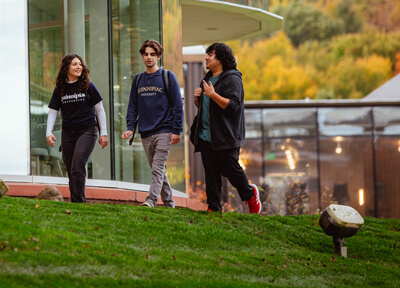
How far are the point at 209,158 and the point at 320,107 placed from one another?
72.3 feet

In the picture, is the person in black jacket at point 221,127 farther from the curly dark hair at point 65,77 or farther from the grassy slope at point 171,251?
the curly dark hair at point 65,77

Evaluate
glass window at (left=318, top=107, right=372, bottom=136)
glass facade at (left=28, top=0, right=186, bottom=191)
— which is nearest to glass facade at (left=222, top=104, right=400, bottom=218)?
glass window at (left=318, top=107, right=372, bottom=136)

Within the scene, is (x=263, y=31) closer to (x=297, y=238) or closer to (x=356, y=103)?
(x=356, y=103)

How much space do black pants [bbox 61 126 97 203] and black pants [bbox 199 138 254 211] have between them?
1.39m

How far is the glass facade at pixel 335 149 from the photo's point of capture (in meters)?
31.5

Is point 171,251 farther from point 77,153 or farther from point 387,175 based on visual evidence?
point 387,175

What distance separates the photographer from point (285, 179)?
30.4 m

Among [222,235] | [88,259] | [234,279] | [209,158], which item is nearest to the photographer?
[88,259]

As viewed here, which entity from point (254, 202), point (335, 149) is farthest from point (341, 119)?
point (254, 202)

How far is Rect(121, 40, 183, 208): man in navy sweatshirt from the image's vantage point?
1045 cm

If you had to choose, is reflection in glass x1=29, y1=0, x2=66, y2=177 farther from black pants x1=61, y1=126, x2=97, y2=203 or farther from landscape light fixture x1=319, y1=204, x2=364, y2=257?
landscape light fixture x1=319, y1=204, x2=364, y2=257

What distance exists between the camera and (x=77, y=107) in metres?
10.4

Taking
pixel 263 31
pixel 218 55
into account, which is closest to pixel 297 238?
pixel 218 55

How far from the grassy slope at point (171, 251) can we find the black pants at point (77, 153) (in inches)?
19.2
